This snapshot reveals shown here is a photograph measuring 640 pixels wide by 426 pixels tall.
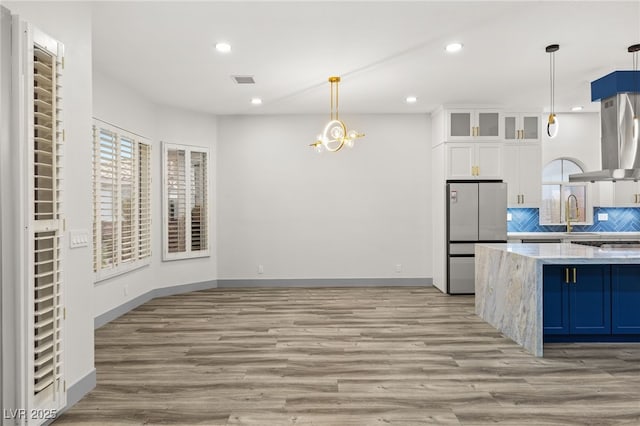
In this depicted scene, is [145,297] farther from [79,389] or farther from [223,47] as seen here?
[223,47]

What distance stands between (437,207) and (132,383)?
17.6 ft

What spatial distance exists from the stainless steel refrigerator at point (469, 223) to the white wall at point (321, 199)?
78 centimetres

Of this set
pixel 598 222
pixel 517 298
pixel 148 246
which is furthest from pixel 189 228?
pixel 598 222

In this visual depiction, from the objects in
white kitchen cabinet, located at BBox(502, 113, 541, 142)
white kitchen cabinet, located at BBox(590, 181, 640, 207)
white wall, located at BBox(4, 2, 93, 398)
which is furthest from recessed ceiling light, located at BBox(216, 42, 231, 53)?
white kitchen cabinet, located at BBox(590, 181, 640, 207)

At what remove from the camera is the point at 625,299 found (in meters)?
4.28

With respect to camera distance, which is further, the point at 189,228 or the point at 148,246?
the point at 189,228

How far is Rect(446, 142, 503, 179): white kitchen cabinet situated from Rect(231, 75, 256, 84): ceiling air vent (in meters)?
3.28

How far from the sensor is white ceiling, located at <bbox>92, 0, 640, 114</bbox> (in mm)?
3588

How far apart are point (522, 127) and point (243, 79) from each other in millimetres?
4605

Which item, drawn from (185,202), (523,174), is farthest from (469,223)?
(185,202)

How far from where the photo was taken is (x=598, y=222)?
7.52m

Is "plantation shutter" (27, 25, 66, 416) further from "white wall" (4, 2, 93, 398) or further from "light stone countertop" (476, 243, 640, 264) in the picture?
"light stone countertop" (476, 243, 640, 264)

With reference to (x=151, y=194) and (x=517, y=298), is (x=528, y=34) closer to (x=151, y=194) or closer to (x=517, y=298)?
(x=517, y=298)

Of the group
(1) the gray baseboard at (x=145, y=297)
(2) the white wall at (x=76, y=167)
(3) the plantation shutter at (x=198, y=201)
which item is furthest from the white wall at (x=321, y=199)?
(2) the white wall at (x=76, y=167)
